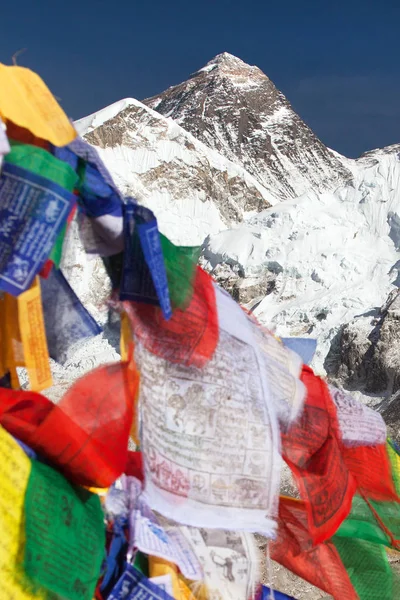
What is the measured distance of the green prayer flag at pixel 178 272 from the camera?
111 centimetres

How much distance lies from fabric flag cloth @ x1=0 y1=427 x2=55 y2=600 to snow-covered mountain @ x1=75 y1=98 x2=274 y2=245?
26721 millimetres

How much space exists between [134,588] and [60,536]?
230 millimetres

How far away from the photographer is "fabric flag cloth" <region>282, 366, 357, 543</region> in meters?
1.28

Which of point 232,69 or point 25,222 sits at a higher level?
point 232,69

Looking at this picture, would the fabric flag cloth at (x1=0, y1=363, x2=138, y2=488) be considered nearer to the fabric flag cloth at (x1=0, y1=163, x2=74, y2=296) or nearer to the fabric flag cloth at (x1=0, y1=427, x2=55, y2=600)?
the fabric flag cloth at (x1=0, y1=427, x2=55, y2=600)

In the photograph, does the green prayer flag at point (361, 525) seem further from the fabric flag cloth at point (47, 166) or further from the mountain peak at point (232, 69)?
the mountain peak at point (232, 69)

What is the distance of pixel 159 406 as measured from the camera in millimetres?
1112

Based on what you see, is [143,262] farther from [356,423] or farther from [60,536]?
[356,423]

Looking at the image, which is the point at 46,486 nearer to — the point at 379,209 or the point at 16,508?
the point at 16,508

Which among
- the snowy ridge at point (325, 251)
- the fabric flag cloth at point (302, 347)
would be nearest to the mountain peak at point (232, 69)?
the snowy ridge at point (325, 251)

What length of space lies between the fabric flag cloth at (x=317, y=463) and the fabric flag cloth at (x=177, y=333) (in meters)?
0.27

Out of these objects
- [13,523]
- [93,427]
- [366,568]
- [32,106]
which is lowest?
[366,568]

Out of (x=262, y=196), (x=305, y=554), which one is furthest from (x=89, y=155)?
(x=262, y=196)

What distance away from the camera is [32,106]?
95 cm
